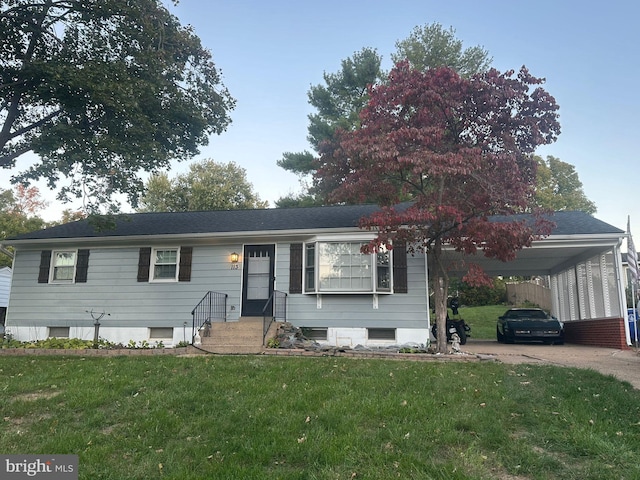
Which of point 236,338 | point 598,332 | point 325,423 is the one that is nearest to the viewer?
point 325,423

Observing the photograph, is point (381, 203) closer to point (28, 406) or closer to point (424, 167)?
point (424, 167)

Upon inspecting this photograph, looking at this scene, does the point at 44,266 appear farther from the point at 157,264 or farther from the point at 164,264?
the point at 164,264

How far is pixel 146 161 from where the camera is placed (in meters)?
12.9

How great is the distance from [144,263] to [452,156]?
28.7 feet

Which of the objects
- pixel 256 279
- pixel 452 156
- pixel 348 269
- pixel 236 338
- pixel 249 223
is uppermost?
pixel 452 156

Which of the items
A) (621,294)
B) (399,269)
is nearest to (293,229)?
(399,269)

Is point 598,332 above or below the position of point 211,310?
below

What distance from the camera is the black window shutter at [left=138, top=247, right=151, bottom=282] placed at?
12.6 meters

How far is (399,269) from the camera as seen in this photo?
37.6ft

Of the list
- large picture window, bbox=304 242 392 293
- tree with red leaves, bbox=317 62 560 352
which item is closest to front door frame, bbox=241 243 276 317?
large picture window, bbox=304 242 392 293

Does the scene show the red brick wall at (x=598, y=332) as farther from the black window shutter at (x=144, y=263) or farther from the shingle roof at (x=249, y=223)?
the black window shutter at (x=144, y=263)

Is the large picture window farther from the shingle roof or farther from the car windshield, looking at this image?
the car windshield

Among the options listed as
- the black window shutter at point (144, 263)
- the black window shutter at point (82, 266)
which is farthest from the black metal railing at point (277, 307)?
the black window shutter at point (82, 266)

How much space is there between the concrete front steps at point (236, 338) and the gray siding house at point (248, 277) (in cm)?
112
